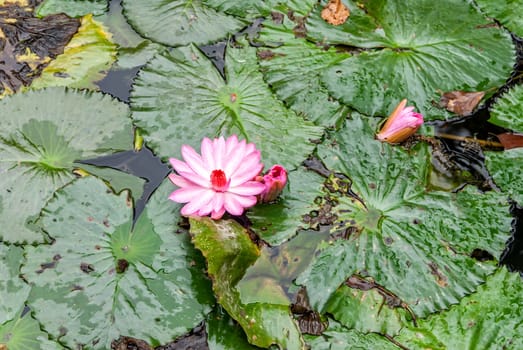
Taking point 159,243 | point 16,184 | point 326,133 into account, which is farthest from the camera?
point 326,133

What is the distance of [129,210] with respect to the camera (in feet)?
6.57

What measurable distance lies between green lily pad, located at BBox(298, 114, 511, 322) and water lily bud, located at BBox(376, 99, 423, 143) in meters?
0.06

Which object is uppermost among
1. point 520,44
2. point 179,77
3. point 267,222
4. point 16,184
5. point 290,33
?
point 520,44

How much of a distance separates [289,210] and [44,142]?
103 cm

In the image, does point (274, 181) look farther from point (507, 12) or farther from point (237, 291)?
point (507, 12)

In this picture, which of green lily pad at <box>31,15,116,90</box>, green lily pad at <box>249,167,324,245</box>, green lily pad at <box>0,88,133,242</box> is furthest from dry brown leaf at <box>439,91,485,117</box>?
green lily pad at <box>31,15,116,90</box>

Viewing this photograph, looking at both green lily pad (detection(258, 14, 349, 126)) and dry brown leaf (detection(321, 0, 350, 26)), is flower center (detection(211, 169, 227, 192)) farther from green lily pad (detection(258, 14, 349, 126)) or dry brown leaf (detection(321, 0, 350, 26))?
dry brown leaf (detection(321, 0, 350, 26))

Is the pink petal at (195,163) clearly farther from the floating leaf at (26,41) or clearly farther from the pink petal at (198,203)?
the floating leaf at (26,41)

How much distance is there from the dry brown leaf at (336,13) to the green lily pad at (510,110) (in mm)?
799

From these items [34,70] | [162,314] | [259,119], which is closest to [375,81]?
[259,119]

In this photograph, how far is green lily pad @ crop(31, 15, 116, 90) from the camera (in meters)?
2.42

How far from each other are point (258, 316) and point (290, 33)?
137 centimetres

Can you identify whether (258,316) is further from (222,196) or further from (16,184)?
(16,184)

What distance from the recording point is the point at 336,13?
2547mm
